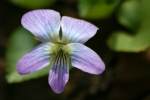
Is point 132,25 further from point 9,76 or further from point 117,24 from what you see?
point 9,76

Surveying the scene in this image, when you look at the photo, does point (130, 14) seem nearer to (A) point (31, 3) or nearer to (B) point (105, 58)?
(B) point (105, 58)

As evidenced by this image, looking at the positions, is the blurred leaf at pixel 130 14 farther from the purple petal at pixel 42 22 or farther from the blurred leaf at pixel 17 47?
the purple petal at pixel 42 22

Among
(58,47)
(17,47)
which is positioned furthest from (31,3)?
(58,47)

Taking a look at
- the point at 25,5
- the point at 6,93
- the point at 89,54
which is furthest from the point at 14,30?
the point at 89,54

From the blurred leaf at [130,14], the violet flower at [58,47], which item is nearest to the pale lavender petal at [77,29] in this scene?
the violet flower at [58,47]

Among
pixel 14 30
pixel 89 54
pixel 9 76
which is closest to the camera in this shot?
pixel 89 54
